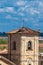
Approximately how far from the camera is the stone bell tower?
40.9 m

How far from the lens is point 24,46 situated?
40969 millimetres

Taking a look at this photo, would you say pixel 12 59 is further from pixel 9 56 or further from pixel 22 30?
pixel 22 30

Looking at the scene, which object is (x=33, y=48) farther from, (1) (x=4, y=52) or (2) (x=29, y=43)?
(1) (x=4, y=52)

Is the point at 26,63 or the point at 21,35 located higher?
the point at 21,35

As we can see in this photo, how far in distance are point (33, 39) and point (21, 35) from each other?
1296 mm

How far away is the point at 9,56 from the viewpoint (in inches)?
1642

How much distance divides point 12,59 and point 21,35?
106 inches

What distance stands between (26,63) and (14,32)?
339 cm

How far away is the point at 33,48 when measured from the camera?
1622 inches

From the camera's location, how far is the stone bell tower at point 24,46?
134ft

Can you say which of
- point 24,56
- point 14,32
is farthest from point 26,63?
point 14,32

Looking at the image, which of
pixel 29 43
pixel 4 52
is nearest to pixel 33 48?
pixel 29 43

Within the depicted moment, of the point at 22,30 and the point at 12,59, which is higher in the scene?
the point at 22,30

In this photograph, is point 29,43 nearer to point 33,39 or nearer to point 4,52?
point 33,39
